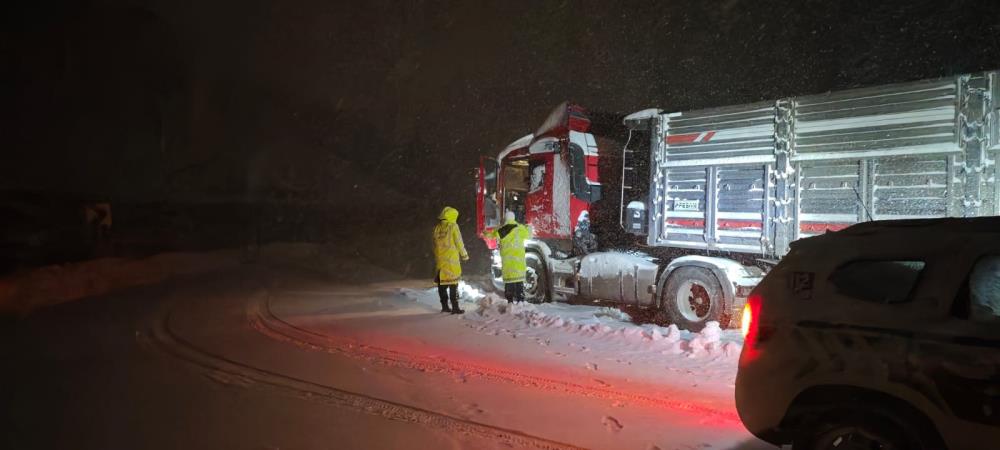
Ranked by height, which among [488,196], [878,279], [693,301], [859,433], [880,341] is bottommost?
[693,301]

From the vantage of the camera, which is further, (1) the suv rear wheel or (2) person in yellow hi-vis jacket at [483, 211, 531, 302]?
(2) person in yellow hi-vis jacket at [483, 211, 531, 302]

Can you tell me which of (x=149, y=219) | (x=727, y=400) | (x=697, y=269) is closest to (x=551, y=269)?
(x=697, y=269)

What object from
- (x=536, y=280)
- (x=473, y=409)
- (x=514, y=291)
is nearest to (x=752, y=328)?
(x=473, y=409)

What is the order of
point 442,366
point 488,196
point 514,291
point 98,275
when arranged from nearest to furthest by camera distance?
point 442,366
point 514,291
point 488,196
point 98,275

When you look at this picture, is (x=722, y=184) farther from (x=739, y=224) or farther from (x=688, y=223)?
(x=688, y=223)

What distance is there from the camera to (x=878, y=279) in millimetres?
3348

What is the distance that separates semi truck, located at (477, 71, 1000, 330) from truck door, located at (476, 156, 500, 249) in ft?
0.10

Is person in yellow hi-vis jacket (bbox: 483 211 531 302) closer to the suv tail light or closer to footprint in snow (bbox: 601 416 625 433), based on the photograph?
footprint in snow (bbox: 601 416 625 433)

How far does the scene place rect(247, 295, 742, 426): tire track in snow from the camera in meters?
5.51

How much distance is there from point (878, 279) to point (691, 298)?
6211mm

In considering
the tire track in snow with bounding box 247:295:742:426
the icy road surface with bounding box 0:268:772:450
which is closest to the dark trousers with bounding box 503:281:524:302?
the icy road surface with bounding box 0:268:772:450

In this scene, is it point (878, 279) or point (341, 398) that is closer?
point (878, 279)

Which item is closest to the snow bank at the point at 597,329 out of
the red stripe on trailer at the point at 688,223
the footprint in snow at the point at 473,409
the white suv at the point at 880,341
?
the red stripe on trailer at the point at 688,223

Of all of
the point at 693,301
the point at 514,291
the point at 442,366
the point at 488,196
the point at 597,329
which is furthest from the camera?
the point at 488,196
